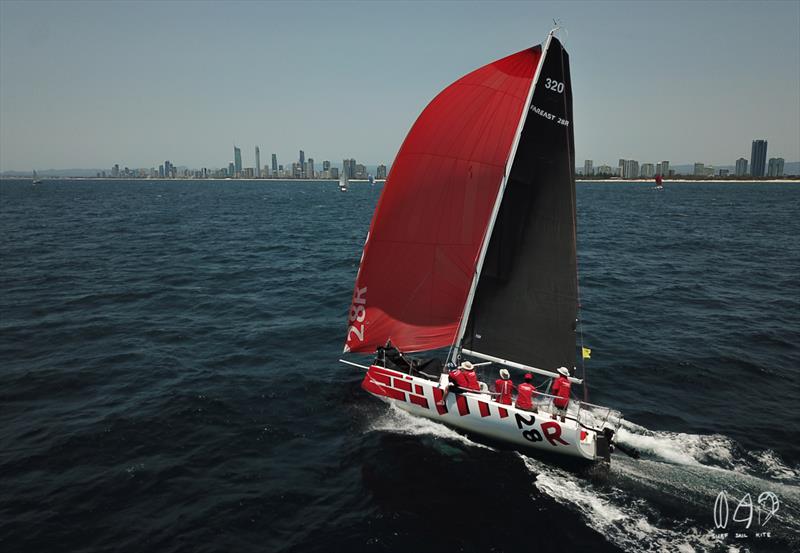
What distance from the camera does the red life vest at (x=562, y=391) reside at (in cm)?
1423

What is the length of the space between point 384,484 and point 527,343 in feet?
20.8

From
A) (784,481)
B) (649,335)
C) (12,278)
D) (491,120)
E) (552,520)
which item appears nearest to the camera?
(552,520)

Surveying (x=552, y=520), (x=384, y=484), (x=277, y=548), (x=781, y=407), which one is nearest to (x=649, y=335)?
(x=781, y=407)

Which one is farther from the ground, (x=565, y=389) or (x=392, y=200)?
(x=392, y=200)

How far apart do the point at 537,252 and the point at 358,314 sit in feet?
21.4

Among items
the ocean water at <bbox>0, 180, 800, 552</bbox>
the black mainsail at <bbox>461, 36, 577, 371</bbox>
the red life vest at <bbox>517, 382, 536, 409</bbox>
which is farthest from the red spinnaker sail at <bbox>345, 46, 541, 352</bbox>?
the ocean water at <bbox>0, 180, 800, 552</bbox>

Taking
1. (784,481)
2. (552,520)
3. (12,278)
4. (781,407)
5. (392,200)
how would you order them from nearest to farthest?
(552,520) < (784,481) < (392,200) < (781,407) < (12,278)

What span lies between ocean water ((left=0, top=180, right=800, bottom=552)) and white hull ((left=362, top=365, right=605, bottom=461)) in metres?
0.58

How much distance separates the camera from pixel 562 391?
1449 centimetres

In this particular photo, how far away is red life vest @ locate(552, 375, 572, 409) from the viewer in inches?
560

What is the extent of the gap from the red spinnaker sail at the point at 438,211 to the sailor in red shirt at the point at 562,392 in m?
3.81

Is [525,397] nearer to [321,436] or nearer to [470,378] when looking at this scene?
[470,378]

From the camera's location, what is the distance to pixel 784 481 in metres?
13.6

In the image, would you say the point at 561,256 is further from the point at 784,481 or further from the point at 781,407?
the point at 781,407
